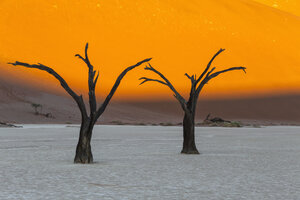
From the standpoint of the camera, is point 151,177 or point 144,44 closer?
point 151,177

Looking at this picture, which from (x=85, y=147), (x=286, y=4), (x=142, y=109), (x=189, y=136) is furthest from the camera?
(x=286, y=4)

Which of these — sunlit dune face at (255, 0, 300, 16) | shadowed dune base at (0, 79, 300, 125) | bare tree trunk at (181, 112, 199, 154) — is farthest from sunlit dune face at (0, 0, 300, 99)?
sunlit dune face at (255, 0, 300, 16)

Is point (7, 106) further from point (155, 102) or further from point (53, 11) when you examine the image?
point (53, 11)

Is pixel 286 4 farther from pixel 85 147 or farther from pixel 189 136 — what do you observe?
pixel 85 147

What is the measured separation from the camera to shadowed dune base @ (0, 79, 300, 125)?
70931 mm

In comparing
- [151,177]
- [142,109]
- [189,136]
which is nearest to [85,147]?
[151,177]

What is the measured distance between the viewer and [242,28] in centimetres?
10531

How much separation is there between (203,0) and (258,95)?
97.1ft

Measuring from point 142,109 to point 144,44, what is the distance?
600 inches

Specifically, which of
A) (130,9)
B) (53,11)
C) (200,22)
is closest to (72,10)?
(53,11)

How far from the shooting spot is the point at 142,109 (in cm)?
8400

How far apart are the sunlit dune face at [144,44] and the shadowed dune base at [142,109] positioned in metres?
2.00

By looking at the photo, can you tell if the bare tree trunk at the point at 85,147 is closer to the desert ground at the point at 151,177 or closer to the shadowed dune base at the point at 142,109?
the desert ground at the point at 151,177

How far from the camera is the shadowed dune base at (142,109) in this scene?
2793 inches
